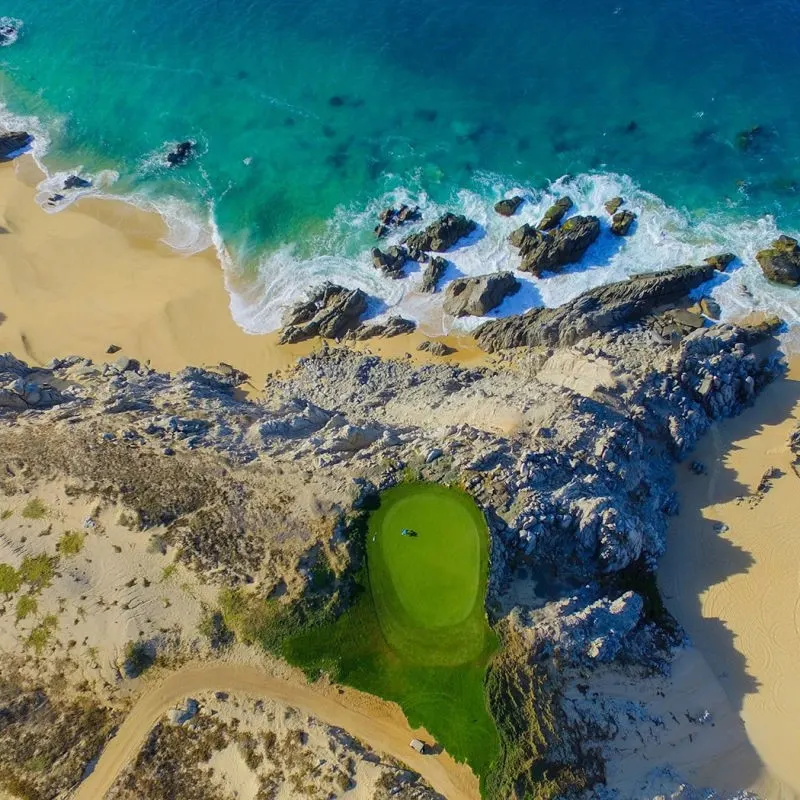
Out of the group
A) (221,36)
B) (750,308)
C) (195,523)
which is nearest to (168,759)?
(195,523)

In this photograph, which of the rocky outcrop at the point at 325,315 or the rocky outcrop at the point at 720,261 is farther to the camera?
the rocky outcrop at the point at 720,261

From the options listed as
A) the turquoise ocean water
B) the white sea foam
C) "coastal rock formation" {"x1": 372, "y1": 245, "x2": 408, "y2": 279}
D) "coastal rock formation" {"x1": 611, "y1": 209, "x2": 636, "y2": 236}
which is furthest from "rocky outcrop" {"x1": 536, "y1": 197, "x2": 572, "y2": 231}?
"coastal rock formation" {"x1": 372, "y1": 245, "x2": 408, "y2": 279}

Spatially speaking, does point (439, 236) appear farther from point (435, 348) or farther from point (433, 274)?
point (435, 348)

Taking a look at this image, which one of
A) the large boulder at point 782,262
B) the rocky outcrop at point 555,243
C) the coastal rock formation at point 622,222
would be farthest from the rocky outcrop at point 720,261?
the rocky outcrop at point 555,243

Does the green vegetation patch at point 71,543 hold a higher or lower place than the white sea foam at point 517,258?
higher

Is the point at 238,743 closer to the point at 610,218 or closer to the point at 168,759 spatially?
the point at 168,759

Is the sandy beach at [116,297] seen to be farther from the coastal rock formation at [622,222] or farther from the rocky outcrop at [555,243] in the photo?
the coastal rock formation at [622,222]

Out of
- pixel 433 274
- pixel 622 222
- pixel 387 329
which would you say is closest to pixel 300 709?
pixel 387 329
